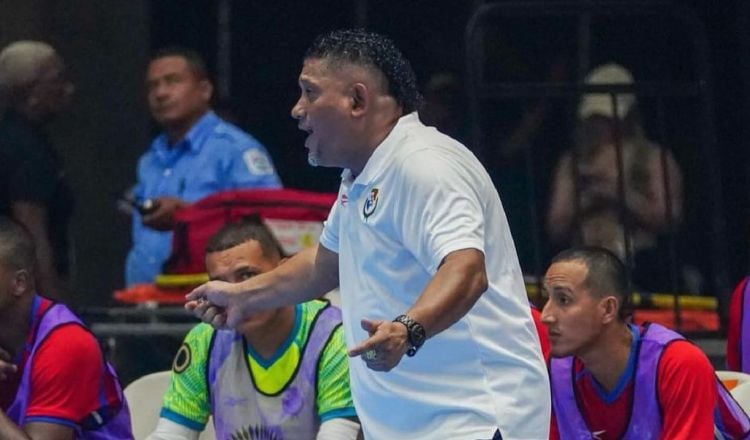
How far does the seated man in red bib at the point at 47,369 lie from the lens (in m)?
5.71

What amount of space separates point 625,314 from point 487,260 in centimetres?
178

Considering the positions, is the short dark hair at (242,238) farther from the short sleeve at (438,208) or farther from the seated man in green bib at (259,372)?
the short sleeve at (438,208)

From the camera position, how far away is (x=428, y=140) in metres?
4.34

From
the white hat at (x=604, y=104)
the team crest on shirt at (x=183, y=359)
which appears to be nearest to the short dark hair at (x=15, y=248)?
→ the team crest on shirt at (x=183, y=359)

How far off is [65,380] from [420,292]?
5.78 ft

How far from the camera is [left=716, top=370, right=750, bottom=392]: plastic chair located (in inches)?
249

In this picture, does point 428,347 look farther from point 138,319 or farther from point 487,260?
point 138,319

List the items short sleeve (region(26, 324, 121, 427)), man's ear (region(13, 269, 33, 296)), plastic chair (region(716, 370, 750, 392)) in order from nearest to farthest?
short sleeve (region(26, 324, 121, 427))
man's ear (region(13, 269, 33, 296))
plastic chair (region(716, 370, 750, 392))

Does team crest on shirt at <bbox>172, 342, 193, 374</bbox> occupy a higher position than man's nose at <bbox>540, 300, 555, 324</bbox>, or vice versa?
man's nose at <bbox>540, 300, 555, 324</bbox>

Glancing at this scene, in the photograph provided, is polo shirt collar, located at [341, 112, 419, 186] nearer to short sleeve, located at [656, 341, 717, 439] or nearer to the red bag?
short sleeve, located at [656, 341, 717, 439]

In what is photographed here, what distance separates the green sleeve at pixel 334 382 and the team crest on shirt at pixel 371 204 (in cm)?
159

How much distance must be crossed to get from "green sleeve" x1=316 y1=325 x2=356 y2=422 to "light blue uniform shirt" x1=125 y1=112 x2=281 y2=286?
5.90ft

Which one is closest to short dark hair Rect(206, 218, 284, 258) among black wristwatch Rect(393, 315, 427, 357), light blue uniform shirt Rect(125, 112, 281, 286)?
light blue uniform shirt Rect(125, 112, 281, 286)

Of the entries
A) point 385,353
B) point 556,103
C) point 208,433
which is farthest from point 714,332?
point 385,353
